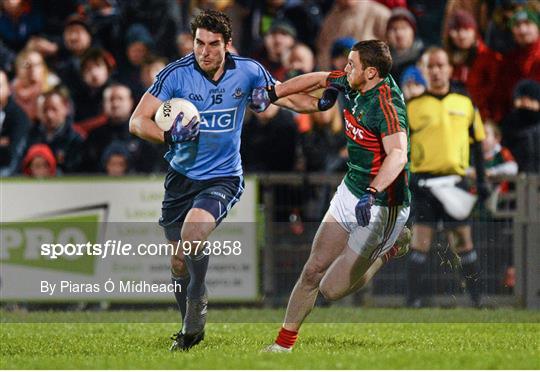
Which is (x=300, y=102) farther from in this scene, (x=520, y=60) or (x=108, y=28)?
(x=108, y=28)

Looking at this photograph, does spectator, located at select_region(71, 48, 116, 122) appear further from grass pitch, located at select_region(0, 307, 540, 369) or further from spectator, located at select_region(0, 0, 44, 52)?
grass pitch, located at select_region(0, 307, 540, 369)

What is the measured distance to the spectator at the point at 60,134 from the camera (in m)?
16.1

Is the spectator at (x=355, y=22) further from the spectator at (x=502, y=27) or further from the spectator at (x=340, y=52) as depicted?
the spectator at (x=502, y=27)

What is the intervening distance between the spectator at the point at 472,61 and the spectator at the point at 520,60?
0.30 feet

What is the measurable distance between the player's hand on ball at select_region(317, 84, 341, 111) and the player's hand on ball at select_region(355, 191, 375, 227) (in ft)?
3.43

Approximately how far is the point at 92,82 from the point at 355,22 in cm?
326

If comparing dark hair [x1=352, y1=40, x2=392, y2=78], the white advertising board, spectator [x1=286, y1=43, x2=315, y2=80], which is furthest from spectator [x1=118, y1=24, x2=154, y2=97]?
dark hair [x1=352, y1=40, x2=392, y2=78]

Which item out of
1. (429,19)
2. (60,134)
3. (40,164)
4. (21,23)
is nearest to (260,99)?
(40,164)

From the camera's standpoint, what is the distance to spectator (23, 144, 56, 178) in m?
15.5

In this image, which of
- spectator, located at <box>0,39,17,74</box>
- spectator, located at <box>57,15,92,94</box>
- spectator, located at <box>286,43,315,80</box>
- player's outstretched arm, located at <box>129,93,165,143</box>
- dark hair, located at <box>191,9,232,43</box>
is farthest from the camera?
spectator, located at <box>0,39,17,74</box>

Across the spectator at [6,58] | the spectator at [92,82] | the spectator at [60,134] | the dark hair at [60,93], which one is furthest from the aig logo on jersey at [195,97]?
the spectator at [6,58]

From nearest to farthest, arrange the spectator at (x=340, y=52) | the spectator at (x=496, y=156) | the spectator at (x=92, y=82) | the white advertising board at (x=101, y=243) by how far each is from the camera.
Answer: the white advertising board at (x=101, y=243)
the spectator at (x=340, y=52)
the spectator at (x=496, y=156)
the spectator at (x=92, y=82)

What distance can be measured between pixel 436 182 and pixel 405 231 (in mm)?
3478

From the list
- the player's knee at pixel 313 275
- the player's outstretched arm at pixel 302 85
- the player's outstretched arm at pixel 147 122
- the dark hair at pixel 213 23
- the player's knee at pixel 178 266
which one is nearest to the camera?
the player's knee at pixel 313 275
